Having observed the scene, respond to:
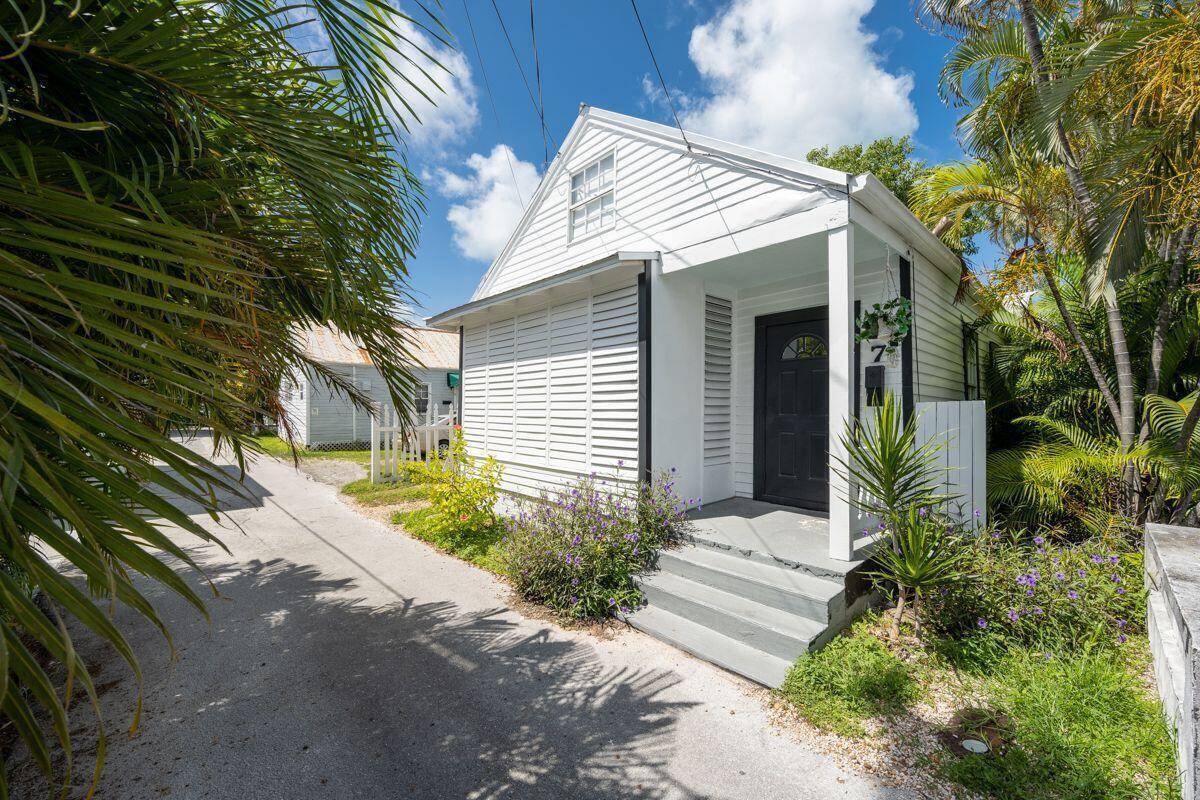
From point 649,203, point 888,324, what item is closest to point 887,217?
point 888,324

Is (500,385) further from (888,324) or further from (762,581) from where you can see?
(888,324)

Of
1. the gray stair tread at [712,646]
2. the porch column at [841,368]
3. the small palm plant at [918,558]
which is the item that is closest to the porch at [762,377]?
the porch column at [841,368]

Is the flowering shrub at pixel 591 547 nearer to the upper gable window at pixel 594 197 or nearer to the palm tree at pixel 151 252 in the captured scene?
the palm tree at pixel 151 252

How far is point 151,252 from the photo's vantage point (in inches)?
42.8

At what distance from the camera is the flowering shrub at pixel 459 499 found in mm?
5781

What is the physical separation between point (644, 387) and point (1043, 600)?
341cm

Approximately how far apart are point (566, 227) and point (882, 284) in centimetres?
415

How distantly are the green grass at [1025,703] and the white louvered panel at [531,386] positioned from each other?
433 centimetres

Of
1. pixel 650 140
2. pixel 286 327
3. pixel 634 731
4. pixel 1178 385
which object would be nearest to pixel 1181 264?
pixel 1178 385

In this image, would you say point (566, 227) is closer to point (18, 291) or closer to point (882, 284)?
point (882, 284)

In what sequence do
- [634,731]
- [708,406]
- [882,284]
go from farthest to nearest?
[708,406], [882,284], [634,731]

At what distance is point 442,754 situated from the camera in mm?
2490

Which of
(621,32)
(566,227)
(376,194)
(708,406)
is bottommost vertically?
(708,406)

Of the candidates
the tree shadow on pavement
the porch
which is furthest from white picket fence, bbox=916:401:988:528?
the tree shadow on pavement
